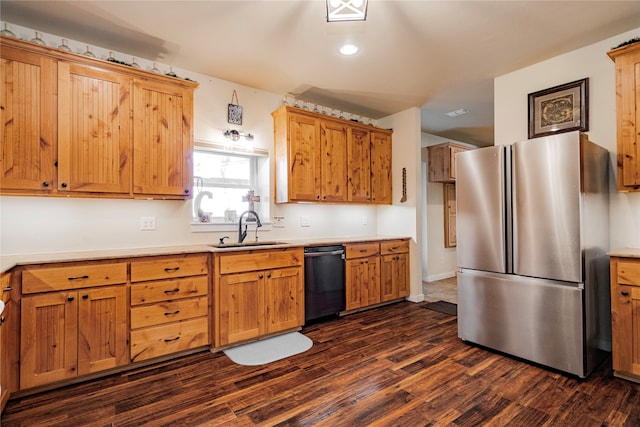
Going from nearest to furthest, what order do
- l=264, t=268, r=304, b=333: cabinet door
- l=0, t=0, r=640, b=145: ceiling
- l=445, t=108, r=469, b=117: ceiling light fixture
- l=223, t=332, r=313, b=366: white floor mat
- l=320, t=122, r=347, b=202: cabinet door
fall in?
1. l=0, t=0, r=640, b=145: ceiling
2. l=223, t=332, r=313, b=366: white floor mat
3. l=264, t=268, r=304, b=333: cabinet door
4. l=320, t=122, r=347, b=202: cabinet door
5. l=445, t=108, r=469, b=117: ceiling light fixture

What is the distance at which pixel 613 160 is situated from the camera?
108 inches

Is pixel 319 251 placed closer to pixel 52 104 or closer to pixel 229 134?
pixel 229 134

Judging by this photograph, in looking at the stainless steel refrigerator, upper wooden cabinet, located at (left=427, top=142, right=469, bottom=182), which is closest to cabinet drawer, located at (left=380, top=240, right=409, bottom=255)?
the stainless steel refrigerator

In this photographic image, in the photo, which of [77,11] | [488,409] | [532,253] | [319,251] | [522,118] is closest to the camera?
[488,409]

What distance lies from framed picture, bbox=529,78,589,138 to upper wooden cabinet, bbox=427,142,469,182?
2.15 metres

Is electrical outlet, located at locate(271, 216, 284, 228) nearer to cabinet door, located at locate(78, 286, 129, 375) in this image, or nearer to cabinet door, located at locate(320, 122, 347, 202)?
cabinet door, located at locate(320, 122, 347, 202)

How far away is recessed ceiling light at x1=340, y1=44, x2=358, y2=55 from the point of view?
2.80 metres

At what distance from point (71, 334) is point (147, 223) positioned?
1065mm

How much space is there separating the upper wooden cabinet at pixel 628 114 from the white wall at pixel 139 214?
293cm

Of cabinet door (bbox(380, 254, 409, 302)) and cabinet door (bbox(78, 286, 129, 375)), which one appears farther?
cabinet door (bbox(380, 254, 409, 302))

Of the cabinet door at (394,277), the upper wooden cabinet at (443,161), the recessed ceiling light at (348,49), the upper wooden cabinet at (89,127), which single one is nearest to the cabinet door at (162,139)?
the upper wooden cabinet at (89,127)

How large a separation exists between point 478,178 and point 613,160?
1128mm

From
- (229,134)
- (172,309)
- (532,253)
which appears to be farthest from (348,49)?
(172,309)

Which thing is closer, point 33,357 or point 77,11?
point 33,357
